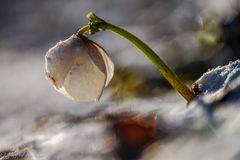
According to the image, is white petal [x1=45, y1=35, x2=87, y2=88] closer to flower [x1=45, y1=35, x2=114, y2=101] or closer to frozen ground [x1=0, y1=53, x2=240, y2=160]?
flower [x1=45, y1=35, x2=114, y2=101]

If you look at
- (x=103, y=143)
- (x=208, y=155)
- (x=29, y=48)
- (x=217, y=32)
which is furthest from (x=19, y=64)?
(x=208, y=155)

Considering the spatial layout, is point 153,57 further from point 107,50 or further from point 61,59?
point 107,50

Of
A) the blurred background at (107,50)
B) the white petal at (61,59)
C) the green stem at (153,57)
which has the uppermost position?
the blurred background at (107,50)

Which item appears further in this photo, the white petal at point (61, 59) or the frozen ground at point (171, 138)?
the white petal at point (61, 59)

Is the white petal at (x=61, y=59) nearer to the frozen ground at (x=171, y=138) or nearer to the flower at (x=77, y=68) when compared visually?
the flower at (x=77, y=68)

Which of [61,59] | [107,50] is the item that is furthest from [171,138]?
[107,50]

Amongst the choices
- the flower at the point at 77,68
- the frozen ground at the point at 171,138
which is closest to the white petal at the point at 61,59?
the flower at the point at 77,68

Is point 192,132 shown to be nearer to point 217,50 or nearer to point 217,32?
point 217,50

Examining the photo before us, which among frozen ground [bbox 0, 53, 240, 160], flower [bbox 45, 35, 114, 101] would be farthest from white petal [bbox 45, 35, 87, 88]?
frozen ground [bbox 0, 53, 240, 160]
